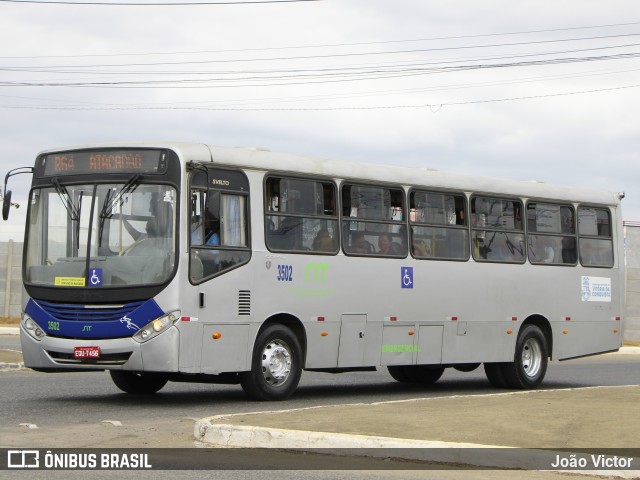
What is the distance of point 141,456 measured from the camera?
1189 centimetres

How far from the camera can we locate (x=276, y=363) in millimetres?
18234

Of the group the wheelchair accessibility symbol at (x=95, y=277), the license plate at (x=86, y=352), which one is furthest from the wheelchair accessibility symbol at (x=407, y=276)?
the license plate at (x=86, y=352)

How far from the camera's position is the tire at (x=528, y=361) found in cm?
2248

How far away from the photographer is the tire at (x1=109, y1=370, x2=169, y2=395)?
19250mm

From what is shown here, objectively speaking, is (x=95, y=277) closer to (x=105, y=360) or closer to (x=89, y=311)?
(x=89, y=311)

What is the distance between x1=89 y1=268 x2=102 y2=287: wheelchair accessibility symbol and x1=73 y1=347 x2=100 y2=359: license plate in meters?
0.81

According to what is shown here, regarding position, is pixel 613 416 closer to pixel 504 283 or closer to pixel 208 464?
pixel 208 464

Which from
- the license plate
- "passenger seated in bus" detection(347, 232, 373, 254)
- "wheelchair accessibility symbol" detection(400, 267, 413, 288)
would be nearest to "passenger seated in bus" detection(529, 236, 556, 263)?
"wheelchair accessibility symbol" detection(400, 267, 413, 288)

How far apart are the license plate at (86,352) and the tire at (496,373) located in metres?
8.09

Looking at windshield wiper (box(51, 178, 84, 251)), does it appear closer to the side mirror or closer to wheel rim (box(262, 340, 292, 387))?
the side mirror

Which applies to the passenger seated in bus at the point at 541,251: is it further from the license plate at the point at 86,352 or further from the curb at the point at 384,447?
the curb at the point at 384,447

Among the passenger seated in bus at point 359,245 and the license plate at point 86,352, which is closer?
the license plate at point 86,352

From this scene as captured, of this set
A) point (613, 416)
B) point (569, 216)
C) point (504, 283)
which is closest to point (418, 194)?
point (504, 283)

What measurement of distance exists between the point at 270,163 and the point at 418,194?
3.33m
